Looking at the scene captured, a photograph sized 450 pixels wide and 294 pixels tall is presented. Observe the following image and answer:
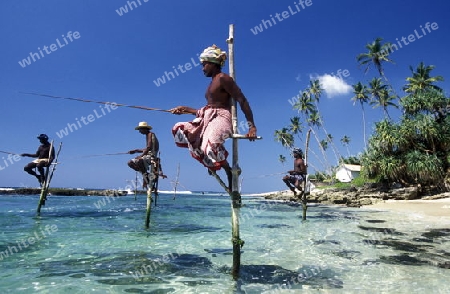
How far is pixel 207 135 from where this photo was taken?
459 cm

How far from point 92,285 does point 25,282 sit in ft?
3.52

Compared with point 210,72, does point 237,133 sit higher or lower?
lower

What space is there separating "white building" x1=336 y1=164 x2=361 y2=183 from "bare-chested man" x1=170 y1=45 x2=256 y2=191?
206ft

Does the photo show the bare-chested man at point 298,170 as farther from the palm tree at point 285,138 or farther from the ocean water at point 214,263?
the palm tree at point 285,138

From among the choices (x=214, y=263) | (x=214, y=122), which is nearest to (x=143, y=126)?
(x=214, y=263)

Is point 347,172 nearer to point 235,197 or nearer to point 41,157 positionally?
point 41,157

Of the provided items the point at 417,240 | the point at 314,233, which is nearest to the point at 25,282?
the point at 314,233

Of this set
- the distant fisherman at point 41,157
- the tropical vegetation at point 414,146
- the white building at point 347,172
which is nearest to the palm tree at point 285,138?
the white building at point 347,172

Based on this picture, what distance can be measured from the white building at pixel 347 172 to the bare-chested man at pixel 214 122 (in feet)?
206

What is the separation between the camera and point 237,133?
16.1 feet

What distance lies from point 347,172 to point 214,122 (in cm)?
6507

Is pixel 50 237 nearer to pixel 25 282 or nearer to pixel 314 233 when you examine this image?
pixel 25 282

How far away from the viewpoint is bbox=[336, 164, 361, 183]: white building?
63.1m

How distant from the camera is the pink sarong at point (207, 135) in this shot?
449cm
